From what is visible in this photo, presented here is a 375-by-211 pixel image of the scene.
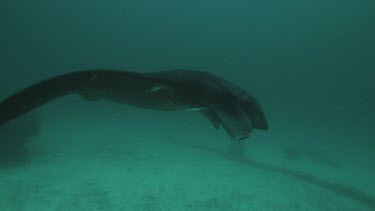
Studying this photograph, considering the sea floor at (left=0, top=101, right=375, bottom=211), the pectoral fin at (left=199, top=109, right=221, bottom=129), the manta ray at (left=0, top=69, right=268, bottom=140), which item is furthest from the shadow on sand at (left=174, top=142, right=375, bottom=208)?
the manta ray at (left=0, top=69, right=268, bottom=140)

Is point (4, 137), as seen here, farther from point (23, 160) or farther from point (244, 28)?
point (244, 28)

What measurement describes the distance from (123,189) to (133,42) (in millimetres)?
160145

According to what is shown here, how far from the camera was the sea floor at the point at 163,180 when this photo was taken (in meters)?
9.44

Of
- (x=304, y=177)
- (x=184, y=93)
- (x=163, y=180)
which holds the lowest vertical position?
(x=304, y=177)

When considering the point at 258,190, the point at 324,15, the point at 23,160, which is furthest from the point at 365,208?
the point at 324,15

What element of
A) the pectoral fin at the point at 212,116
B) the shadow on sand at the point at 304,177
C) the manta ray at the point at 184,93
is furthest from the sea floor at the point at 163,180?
the manta ray at the point at 184,93

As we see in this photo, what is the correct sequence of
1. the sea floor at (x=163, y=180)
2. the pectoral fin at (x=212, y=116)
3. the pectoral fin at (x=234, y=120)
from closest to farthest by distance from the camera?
the pectoral fin at (x=234, y=120), the pectoral fin at (x=212, y=116), the sea floor at (x=163, y=180)

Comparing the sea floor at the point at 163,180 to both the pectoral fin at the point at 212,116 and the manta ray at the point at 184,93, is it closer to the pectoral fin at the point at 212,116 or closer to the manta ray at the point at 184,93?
the pectoral fin at the point at 212,116

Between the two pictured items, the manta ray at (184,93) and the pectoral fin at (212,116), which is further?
the pectoral fin at (212,116)

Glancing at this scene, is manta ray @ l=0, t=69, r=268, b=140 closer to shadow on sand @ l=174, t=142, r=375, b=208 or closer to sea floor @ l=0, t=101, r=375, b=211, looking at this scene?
sea floor @ l=0, t=101, r=375, b=211

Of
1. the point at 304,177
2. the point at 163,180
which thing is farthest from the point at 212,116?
the point at 304,177

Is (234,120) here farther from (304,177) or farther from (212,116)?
(304,177)

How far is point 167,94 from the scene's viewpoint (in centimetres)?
206

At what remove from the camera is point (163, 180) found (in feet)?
38.1
